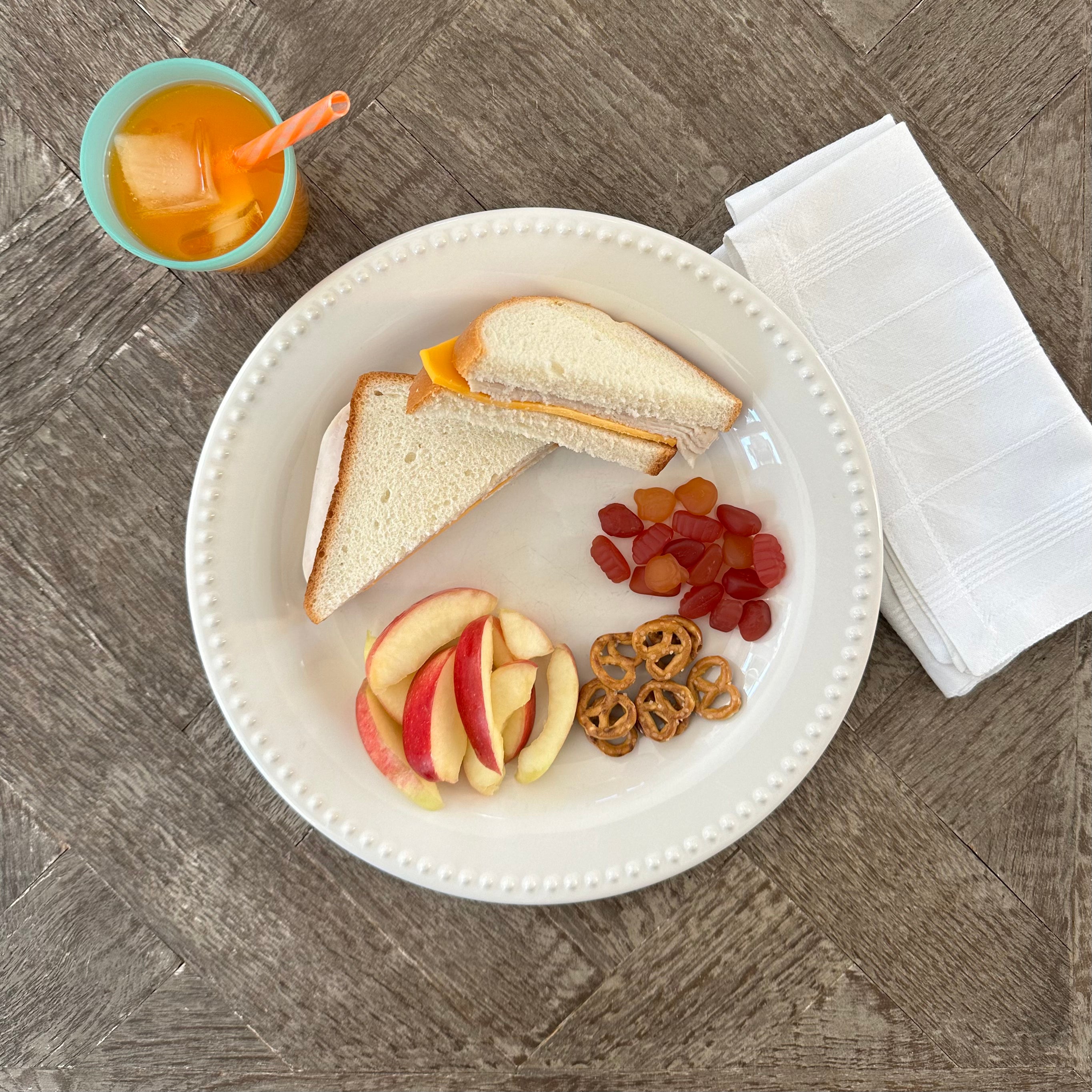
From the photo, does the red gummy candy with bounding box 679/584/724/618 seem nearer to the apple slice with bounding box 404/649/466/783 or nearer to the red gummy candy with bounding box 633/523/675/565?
the red gummy candy with bounding box 633/523/675/565

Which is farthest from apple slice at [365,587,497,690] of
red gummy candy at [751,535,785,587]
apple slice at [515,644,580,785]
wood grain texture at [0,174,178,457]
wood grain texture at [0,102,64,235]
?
wood grain texture at [0,102,64,235]

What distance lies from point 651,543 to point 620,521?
69 mm


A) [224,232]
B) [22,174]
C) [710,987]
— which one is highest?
[22,174]

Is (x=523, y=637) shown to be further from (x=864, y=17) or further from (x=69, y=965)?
(x=864, y=17)

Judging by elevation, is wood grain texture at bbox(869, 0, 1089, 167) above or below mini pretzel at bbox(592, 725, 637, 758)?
above

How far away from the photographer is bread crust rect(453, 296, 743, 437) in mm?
1257

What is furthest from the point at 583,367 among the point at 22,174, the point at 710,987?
the point at 710,987

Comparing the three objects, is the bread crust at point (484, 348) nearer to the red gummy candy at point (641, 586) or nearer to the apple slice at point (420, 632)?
the red gummy candy at point (641, 586)

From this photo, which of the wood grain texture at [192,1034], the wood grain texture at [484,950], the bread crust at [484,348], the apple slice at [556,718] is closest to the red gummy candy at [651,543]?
the bread crust at [484,348]

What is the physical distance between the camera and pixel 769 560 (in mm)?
1373

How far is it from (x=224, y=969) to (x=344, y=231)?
4.81 ft

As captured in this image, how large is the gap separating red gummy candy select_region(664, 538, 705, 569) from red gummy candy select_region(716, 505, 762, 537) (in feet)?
0.21

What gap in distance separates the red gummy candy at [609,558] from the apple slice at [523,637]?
17 centimetres

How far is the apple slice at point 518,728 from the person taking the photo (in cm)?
141
